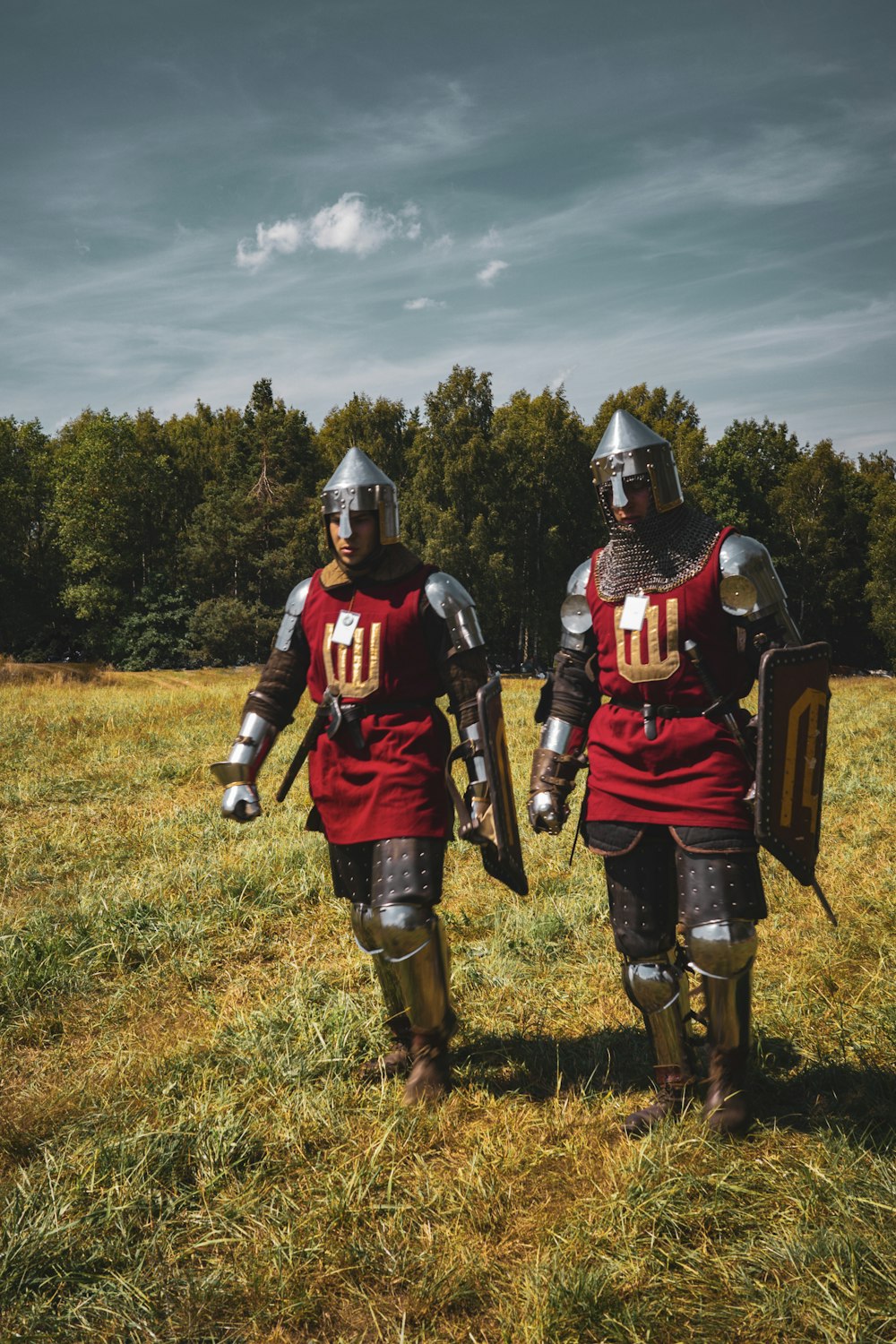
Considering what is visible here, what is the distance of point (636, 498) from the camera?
3527 millimetres

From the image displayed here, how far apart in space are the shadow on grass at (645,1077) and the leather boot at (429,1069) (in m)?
0.18

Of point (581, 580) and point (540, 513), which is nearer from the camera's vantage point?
point (581, 580)

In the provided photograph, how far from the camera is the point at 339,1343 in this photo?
2430 mm

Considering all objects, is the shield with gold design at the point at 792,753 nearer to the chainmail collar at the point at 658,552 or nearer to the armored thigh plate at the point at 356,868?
the chainmail collar at the point at 658,552

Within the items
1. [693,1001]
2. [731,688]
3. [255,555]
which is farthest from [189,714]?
[255,555]

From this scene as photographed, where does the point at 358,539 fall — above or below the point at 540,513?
below

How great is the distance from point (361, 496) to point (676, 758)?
1565mm

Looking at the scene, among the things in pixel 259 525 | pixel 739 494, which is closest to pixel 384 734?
pixel 259 525

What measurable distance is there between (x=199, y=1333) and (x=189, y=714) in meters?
11.5

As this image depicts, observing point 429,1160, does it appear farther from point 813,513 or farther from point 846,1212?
point 813,513

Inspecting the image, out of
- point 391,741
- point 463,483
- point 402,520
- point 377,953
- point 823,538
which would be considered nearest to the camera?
point 391,741

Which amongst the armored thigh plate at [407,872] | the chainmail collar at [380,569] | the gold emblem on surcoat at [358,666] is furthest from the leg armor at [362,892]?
the chainmail collar at [380,569]

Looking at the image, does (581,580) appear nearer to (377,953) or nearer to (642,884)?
(642,884)

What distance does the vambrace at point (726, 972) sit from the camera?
125 inches
